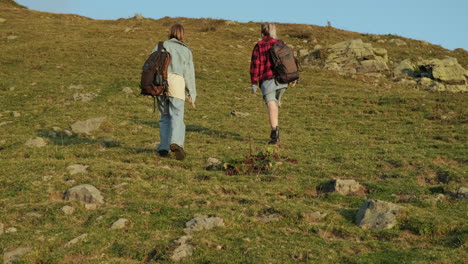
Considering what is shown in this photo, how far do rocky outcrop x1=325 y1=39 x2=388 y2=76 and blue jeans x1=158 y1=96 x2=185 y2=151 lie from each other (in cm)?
1955

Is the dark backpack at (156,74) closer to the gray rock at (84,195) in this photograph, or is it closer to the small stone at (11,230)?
the gray rock at (84,195)

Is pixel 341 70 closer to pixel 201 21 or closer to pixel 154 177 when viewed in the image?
pixel 201 21

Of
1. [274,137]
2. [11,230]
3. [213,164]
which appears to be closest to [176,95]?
[213,164]

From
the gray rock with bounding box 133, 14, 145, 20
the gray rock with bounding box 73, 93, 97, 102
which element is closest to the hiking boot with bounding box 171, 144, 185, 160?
the gray rock with bounding box 73, 93, 97, 102

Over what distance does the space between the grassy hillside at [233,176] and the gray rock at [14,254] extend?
14 cm

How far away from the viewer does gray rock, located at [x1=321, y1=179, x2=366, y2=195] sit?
8867 millimetres

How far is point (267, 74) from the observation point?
12.5 m

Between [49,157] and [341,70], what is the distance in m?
21.0

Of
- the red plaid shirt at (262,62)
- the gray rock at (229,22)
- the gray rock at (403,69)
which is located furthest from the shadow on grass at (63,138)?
the gray rock at (229,22)

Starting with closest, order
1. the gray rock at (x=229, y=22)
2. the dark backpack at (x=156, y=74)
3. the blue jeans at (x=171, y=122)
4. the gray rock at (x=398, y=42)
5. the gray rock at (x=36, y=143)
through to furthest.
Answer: the dark backpack at (x=156, y=74) → the blue jeans at (x=171, y=122) → the gray rock at (x=36, y=143) → the gray rock at (x=398, y=42) → the gray rock at (x=229, y=22)

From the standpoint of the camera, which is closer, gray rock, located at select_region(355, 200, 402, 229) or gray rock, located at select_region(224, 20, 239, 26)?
gray rock, located at select_region(355, 200, 402, 229)

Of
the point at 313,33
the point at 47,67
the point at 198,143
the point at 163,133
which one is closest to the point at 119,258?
the point at 163,133

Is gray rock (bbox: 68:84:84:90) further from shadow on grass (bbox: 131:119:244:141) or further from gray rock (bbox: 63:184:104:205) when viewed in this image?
gray rock (bbox: 63:184:104:205)

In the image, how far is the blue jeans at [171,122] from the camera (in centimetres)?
1084
